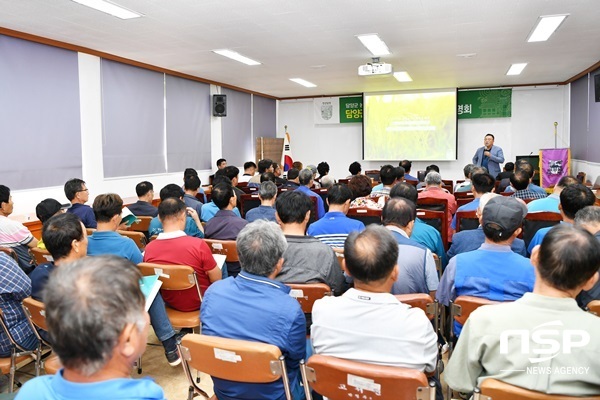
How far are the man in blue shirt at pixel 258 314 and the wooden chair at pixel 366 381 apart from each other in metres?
0.29

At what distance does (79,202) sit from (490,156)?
8398 millimetres

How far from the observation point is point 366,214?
15.1 ft

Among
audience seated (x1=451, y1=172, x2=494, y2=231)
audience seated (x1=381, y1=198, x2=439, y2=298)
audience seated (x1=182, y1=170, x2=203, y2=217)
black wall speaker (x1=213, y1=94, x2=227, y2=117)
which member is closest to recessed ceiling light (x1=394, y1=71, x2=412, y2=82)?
black wall speaker (x1=213, y1=94, x2=227, y2=117)

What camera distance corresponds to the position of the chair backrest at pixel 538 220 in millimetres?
4000

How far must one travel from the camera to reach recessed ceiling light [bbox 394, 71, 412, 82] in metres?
9.87

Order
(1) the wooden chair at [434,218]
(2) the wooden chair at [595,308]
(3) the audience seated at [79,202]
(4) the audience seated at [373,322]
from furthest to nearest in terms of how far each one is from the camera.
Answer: (3) the audience seated at [79,202], (1) the wooden chair at [434,218], (2) the wooden chair at [595,308], (4) the audience seated at [373,322]

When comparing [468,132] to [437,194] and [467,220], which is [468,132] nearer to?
[437,194]

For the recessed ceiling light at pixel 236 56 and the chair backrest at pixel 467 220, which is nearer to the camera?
the chair backrest at pixel 467 220

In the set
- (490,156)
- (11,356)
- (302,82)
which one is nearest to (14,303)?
(11,356)

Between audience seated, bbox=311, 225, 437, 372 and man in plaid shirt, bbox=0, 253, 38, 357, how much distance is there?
189cm

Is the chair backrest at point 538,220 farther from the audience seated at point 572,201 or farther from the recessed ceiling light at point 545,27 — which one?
the recessed ceiling light at point 545,27

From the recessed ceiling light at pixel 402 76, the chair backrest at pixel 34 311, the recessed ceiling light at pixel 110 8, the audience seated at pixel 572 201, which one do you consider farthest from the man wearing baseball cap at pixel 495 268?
the recessed ceiling light at pixel 402 76

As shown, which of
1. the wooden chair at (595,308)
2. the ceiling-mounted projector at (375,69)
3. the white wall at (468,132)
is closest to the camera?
the wooden chair at (595,308)

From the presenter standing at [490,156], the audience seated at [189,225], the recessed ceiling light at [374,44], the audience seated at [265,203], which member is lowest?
the audience seated at [189,225]
